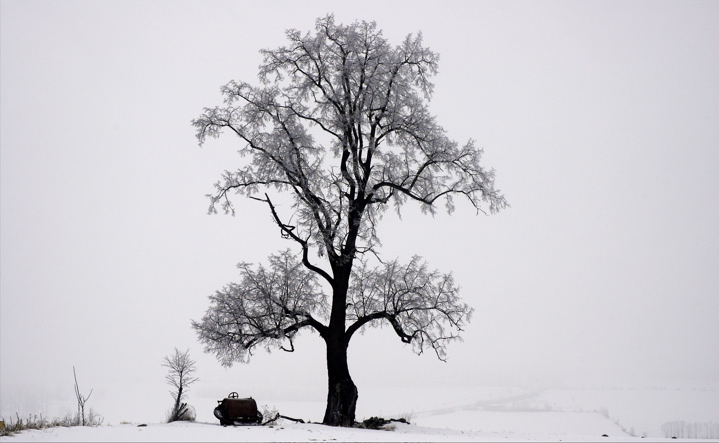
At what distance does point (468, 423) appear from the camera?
198 feet

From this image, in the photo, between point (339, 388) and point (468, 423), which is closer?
point (339, 388)

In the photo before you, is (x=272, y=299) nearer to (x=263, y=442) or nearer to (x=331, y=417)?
(x=331, y=417)

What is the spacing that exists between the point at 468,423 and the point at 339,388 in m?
50.6

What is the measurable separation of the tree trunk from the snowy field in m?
1.59

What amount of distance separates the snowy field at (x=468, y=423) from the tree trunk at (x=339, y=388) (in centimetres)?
159

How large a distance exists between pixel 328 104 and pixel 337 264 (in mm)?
5624

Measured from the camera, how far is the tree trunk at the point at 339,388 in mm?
15133

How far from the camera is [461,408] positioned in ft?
313

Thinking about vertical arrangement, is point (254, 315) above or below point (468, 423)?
above

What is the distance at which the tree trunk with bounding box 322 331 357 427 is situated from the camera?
15133 mm

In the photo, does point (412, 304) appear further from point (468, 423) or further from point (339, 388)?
point (468, 423)

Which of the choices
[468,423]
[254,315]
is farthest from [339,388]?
[468,423]

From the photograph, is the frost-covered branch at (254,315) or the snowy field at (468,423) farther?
the frost-covered branch at (254,315)

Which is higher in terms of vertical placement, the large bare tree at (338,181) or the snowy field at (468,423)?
the large bare tree at (338,181)
